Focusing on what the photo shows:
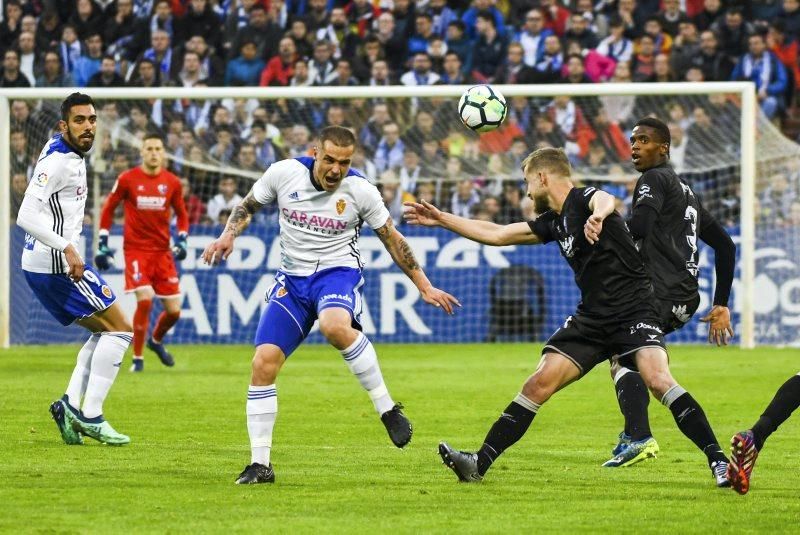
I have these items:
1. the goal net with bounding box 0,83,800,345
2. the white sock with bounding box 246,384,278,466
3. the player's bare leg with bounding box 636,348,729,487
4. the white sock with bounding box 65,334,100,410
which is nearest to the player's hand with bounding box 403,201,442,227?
the white sock with bounding box 246,384,278,466

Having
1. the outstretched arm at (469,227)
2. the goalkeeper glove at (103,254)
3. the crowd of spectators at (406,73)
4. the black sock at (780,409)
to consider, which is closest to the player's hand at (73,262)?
the outstretched arm at (469,227)

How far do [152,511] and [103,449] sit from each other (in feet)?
→ 9.27

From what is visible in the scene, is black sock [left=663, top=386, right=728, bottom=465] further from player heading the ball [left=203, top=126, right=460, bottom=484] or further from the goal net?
the goal net

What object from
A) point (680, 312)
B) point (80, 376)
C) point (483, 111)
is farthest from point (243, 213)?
point (680, 312)

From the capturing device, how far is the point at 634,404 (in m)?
9.65

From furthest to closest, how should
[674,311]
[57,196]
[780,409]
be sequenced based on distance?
1. [57,196]
2. [674,311]
3. [780,409]

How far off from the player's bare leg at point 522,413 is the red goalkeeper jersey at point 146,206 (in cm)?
878

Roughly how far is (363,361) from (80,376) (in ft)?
9.48

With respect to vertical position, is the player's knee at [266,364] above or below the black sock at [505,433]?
above

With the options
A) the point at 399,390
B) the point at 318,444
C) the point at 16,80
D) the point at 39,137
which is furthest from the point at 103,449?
the point at 16,80

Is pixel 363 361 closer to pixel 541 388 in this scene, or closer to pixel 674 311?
pixel 541 388

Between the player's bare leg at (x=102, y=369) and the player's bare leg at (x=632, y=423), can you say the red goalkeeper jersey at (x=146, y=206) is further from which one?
the player's bare leg at (x=632, y=423)

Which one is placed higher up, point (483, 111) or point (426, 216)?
point (483, 111)

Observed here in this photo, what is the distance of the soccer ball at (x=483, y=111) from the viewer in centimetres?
1098
